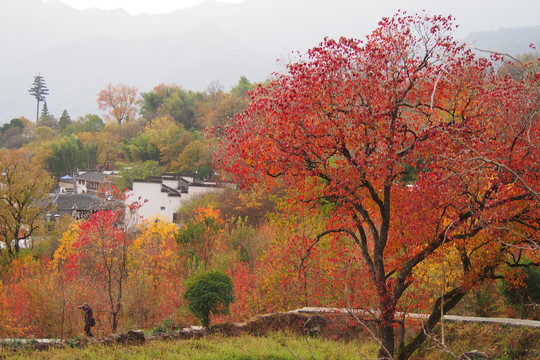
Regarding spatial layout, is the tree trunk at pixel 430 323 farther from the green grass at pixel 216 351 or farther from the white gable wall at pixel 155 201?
the white gable wall at pixel 155 201

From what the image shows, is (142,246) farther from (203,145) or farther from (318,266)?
(203,145)

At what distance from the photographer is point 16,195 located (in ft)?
84.4

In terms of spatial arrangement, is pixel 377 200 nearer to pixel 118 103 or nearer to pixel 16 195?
pixel 16 195

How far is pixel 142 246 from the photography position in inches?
822

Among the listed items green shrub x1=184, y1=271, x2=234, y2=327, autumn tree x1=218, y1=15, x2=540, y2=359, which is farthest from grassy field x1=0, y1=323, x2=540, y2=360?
autumn tree x1=218, y1=15, x2=540, y2=359

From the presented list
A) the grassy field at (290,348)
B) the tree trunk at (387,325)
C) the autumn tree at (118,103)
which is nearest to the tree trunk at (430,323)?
the tree trunk at (387,325)

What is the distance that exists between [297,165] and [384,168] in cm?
160

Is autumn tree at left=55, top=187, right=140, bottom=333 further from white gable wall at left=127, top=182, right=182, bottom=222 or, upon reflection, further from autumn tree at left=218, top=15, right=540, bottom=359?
white gable wall at left=127, top=182, right=182, bottom=222

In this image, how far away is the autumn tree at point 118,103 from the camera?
81.0m

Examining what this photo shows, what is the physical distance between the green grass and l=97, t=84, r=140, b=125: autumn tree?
7388 cm

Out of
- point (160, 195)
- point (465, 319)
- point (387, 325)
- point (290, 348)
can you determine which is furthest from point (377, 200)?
point (160, 195)

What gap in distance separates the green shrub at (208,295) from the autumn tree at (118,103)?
234ft

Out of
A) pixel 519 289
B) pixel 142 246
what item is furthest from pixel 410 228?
pixel 142 246

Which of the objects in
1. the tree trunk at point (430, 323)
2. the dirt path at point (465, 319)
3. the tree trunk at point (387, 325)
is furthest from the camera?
the dirt path at point (465, 319)
